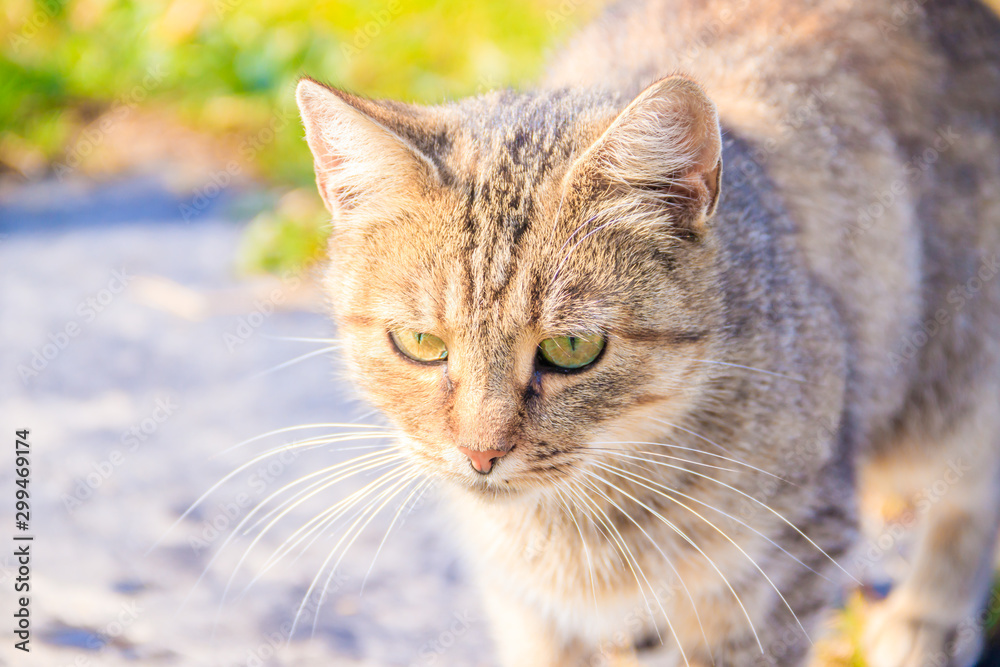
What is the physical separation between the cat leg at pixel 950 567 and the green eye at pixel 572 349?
144 centimetres

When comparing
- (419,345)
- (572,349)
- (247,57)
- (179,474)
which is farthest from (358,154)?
(247,57)

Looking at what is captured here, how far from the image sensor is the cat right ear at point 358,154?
1.73 meters

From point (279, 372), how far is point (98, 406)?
26.2 inches

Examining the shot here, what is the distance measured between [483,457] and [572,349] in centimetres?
28

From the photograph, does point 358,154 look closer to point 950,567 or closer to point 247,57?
point 950,567

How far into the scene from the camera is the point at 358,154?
184 centimetres

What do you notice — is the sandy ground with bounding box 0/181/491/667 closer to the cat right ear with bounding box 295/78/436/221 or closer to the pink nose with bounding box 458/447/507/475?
the pink nose with bounding box 458/447/507/475

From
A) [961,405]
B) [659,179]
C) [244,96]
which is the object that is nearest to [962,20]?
[961,405]

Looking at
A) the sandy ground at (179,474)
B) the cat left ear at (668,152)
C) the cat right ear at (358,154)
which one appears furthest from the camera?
the sandy ground at (179,474)

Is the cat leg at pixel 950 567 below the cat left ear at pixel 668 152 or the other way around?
below

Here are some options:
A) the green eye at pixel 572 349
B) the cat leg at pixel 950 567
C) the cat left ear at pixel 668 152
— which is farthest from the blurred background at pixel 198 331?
the cat left ear at pixel 668 152

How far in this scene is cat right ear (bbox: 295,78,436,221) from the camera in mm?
1734

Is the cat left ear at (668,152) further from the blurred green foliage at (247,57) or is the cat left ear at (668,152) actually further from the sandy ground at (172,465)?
the blurred green foliage at (247,57)

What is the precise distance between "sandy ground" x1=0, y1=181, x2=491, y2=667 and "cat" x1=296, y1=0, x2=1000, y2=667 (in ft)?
1.31
